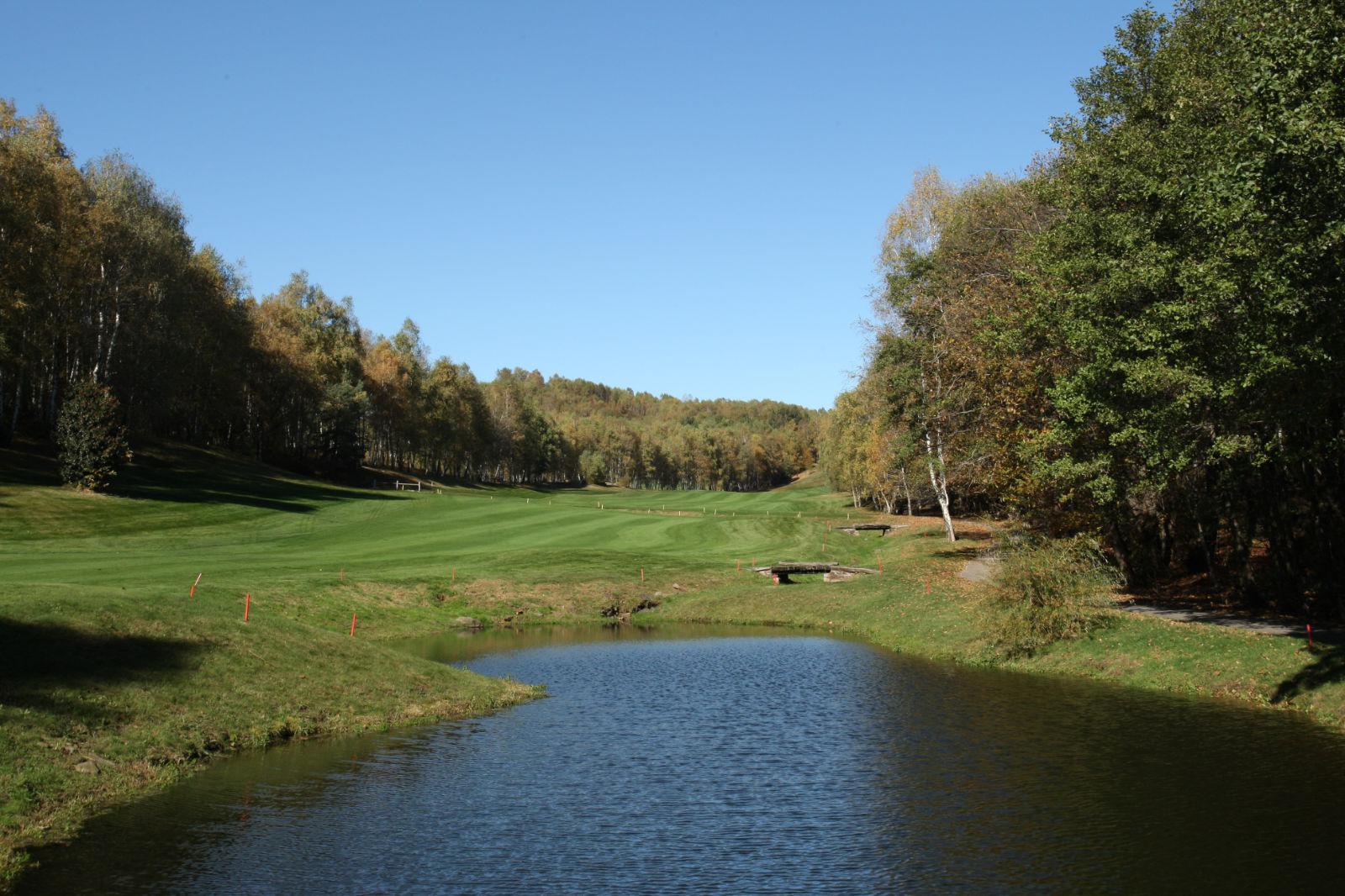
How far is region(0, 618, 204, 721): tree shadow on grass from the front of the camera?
21375 mm

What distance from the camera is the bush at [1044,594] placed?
3619 centimetres

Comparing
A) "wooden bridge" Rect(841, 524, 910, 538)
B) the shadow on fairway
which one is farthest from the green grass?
"wooden bridge" Rect(841, 524, 910, 538)

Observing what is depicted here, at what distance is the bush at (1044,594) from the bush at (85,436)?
63.4 meters

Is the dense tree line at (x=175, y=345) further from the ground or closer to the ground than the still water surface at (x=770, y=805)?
further from the ground

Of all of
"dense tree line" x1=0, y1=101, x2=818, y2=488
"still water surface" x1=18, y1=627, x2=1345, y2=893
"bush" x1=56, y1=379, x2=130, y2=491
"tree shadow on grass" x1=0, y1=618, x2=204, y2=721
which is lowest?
"still water surface" x1=18, y1=627, x2=1345, y2=893

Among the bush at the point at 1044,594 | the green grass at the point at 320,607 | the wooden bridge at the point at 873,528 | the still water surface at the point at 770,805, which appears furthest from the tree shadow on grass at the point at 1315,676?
the wooden bridge at the point at 873,528

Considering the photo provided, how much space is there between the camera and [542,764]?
23.7 m

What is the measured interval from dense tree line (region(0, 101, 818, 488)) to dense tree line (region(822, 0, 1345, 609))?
63.4 metres

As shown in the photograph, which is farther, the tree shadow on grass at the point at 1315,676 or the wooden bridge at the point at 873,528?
the wooden bridge at the point at 873,528

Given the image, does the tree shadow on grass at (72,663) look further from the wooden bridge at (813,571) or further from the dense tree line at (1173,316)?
the wooden bridge at (813,571)

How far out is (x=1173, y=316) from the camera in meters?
27.4

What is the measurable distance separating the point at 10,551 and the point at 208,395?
65071 millimetres

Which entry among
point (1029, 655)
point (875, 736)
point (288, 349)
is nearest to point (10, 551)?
point (875, 736)

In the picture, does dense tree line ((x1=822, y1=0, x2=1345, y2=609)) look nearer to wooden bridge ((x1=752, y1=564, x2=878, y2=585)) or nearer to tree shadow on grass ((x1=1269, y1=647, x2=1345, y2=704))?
tree shadow on grass ((x1=1269, y1=647, x2=1345, y2=704))
